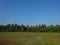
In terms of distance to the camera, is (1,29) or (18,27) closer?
(1,29)

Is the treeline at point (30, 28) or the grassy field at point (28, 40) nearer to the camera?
the grassy field at point (28, 40)

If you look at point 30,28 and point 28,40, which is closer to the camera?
point 28,40

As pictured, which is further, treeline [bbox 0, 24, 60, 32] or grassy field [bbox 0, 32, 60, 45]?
treeline [bbox 0, 24, 60, 32]

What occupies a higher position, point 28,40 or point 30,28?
point 30,28

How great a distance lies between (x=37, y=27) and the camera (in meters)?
32.1

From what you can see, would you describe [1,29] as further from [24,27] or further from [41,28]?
[41,28]

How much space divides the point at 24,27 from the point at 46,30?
4314 mm

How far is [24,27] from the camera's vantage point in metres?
31.7

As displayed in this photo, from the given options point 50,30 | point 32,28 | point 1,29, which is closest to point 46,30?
point 50,30

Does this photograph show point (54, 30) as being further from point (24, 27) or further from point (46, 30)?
point (24, 27)

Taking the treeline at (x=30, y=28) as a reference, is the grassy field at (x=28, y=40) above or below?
below

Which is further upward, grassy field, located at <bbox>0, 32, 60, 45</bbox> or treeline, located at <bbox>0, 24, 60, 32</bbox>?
treeline, located at <bbox>0, 24, 60, 32</bbox>

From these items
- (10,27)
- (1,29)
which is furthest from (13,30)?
(1,29)

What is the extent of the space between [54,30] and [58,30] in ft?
2.94
